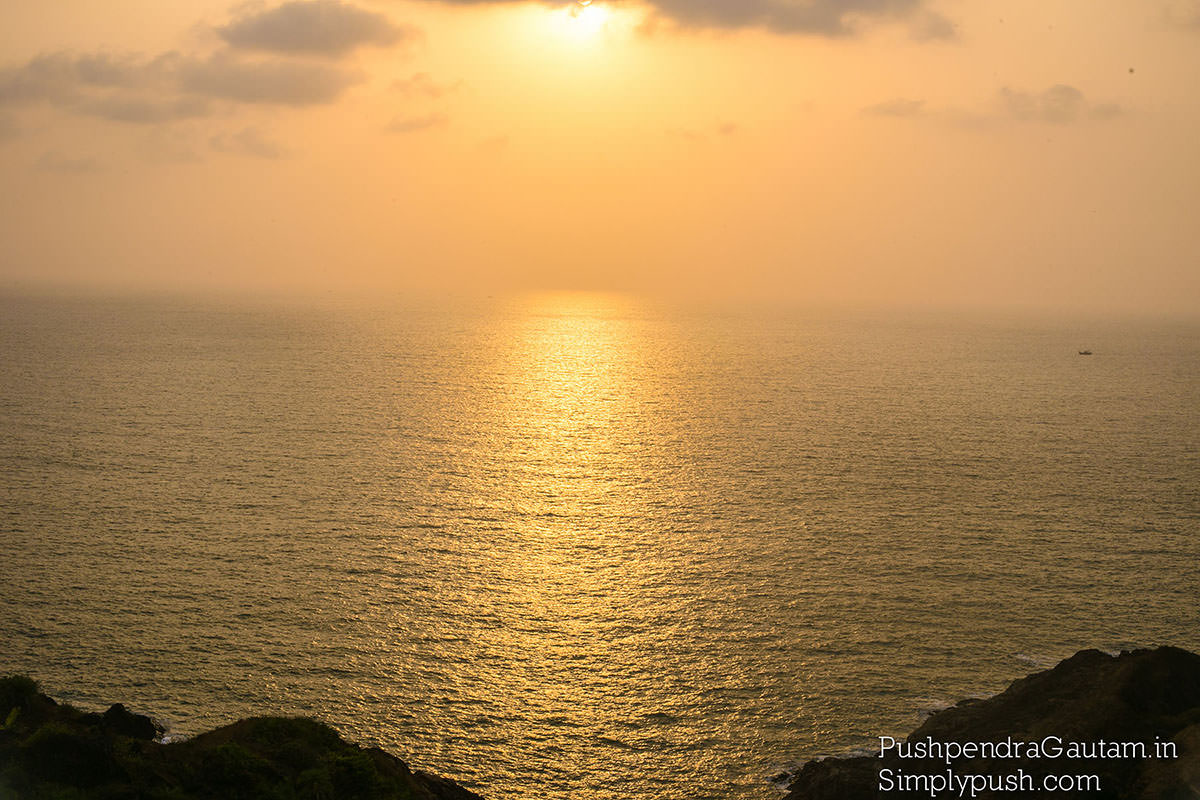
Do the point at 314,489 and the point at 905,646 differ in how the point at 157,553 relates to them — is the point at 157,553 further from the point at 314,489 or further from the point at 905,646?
the point at 905,646

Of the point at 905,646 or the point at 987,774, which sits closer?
the point at 987,774

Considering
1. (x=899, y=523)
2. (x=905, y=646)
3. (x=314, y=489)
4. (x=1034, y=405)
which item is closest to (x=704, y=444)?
(x=899, y=523)

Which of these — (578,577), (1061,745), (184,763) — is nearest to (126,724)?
(184,763)

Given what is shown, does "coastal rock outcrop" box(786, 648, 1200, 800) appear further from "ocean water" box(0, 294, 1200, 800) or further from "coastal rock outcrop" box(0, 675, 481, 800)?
"coastal rock outcrop" box(0, 675, 481, 800)

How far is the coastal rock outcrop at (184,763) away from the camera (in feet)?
118

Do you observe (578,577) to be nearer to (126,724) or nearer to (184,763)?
(126,724)

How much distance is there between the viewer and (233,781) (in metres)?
37.9

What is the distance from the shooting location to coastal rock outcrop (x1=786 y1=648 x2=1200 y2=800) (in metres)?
38.8

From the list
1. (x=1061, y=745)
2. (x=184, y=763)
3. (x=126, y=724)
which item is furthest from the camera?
(x=126, y=724)

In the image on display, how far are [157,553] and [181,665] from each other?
21001mm

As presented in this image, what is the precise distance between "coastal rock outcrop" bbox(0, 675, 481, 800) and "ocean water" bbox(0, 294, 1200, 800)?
21.7 feet

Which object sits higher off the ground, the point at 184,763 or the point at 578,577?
the point at 578,577

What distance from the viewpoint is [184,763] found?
38.8 meters

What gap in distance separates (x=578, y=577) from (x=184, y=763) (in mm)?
38190
